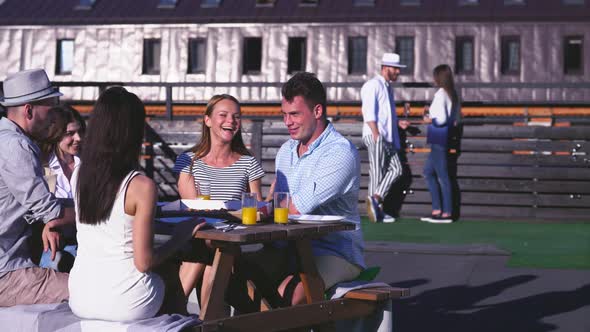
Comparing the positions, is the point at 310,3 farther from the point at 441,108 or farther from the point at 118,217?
the point at 118,217

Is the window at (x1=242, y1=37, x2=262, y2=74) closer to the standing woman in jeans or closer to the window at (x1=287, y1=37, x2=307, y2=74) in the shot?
the window at (x1=287, y1=37, x2=307, y2=74)

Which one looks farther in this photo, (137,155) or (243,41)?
(243,41)

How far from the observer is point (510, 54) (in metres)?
40.5

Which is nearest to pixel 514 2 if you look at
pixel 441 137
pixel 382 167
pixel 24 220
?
pixel 441 137

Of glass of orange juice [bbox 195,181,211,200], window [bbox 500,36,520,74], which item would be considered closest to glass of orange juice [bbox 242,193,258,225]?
glass of orange juice [bbox 195,181,211,200]

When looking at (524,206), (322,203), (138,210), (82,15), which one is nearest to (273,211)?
(322,203)

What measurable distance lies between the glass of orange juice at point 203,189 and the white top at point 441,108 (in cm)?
738

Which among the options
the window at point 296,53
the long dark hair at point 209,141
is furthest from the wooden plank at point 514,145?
the window at point 296,53

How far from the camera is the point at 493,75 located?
40531 millimetres

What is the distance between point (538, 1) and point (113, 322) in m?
38.8

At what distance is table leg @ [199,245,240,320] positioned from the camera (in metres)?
4.93

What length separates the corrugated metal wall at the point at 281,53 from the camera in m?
39.9

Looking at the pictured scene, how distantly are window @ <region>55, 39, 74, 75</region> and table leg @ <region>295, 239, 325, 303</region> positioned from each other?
1559 inches

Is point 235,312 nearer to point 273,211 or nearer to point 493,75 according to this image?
point 273,211
